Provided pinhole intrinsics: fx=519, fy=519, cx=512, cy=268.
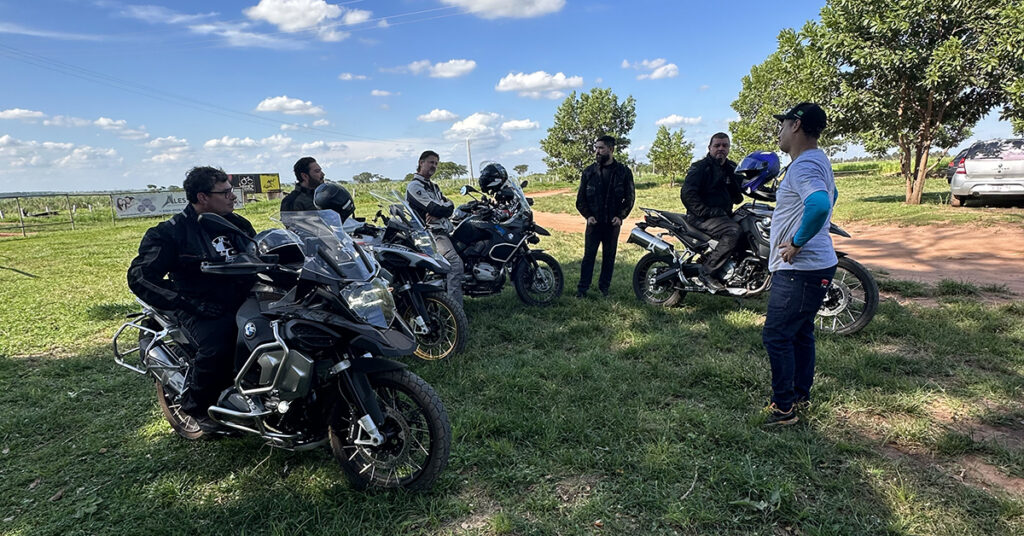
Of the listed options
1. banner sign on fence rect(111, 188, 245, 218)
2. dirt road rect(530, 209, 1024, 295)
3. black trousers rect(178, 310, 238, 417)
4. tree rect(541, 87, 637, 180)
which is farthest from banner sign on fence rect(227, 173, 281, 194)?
black trousers rect(178, 310, 238, 417)

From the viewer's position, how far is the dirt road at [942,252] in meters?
6.45

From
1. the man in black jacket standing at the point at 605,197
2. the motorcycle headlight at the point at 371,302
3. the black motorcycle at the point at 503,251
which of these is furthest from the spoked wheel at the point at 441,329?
the man in black jacket standing at the point at 605,197

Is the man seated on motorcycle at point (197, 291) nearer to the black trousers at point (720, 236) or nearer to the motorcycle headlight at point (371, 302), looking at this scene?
the motorcycle headlight at point (371, 302)

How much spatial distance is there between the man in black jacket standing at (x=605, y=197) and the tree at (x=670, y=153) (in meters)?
30.9

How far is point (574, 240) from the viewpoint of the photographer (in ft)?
38.4

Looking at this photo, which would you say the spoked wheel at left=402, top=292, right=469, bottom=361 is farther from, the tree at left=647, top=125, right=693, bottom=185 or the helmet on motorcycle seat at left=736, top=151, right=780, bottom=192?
the tree at left=647, top=125, right=693, bottom=185

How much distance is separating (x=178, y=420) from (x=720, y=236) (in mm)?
4673

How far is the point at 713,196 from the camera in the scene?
5.18 metres

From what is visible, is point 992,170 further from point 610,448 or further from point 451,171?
point 451,171

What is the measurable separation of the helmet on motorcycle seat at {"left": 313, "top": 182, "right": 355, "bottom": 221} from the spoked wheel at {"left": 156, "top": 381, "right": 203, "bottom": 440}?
1552mm

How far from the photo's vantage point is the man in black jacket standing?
596cm

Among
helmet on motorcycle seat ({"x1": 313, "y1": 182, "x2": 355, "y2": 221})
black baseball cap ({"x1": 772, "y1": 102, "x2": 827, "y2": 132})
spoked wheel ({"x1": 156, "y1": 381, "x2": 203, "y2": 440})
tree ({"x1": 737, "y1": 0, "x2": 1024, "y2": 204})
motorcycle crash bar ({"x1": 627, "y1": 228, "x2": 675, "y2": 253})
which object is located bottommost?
spoked wheel ({"x1": 156, "y1": 381, "x2": 203, "y2": 440})

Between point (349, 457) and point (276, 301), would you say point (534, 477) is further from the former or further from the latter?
point (276, 301)

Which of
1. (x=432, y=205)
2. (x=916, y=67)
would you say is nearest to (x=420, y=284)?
(x=432, y=205)
